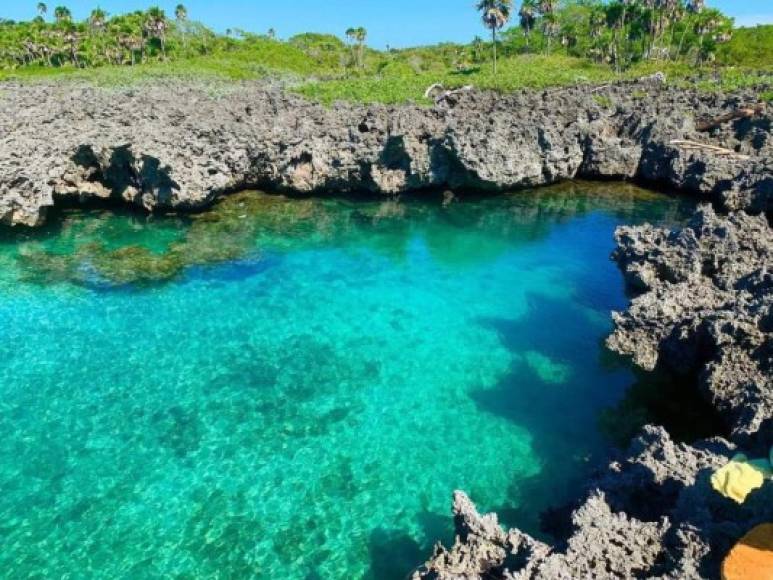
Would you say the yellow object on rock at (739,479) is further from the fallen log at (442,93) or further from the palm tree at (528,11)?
the palm tree at (528,11)

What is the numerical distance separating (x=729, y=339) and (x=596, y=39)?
260 feet

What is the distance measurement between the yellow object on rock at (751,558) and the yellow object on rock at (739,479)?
0.42 metres

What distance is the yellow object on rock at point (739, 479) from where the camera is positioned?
652cm

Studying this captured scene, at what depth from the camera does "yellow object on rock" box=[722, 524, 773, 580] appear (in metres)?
5.89

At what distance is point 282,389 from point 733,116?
3033cm

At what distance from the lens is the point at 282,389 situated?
45.0ft

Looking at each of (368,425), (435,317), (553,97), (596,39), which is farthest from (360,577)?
(596,39)

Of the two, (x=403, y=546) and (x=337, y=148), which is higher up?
(x=337, y=148)

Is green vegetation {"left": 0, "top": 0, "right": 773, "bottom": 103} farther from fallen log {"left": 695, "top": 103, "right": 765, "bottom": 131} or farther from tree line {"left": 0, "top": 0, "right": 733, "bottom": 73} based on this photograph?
fallen log {"left": 695, "top": 103, "right": 765, "bottom": 131}

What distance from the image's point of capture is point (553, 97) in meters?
35.0

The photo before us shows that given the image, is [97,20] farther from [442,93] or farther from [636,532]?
[636,532]

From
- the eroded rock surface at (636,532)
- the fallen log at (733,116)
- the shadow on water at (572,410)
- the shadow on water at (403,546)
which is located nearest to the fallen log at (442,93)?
the fallen log at (733,116)

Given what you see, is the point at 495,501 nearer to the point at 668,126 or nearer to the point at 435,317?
the point at 435,317

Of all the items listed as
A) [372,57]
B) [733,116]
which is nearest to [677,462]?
[733,116]
